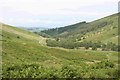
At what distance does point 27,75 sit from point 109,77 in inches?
372

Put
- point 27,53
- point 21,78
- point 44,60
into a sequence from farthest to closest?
1. point 27,53
2. point 44,60
3. point 21,78

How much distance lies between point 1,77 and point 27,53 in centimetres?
3150

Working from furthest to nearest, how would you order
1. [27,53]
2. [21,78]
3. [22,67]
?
[27,53], [22,67], [21,78]

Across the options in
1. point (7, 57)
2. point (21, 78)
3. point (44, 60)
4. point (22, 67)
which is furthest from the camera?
point (44, 60)

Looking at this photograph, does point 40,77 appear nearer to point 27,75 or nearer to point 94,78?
point 27,75

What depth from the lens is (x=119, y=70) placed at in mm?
40281

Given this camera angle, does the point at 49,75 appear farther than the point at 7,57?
No

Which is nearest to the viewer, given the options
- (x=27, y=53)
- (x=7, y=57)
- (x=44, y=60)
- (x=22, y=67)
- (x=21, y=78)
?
(x=21, y=78)

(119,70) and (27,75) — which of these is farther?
(119,70)

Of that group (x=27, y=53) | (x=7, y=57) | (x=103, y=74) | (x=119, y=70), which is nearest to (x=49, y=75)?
(x=103, y=74)

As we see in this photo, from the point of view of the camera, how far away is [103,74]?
124 ft

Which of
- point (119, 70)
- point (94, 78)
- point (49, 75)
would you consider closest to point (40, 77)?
point (49, 75)

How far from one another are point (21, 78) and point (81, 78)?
6.64 m

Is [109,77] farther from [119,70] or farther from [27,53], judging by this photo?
[27,53]
